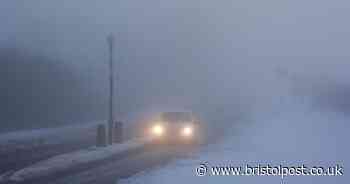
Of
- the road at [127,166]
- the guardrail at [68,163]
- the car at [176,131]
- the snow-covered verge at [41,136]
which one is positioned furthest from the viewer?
the snow-covered verge at [41,136]

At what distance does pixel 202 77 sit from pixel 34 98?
1211 inches

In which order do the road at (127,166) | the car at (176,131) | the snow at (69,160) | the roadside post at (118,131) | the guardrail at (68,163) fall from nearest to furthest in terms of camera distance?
the road at (127,166) → the guardrail at (68,163) → the snow at (69,160) → the car at (176,131) → the roadside post at (118,131)

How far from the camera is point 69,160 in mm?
23156

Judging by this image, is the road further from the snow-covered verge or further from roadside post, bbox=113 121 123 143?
the snow-covered verge

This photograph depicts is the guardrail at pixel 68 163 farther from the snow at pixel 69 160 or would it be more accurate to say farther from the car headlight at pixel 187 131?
the car headlight at pixel 187 131

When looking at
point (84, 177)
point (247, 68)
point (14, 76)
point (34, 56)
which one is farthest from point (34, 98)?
point (247, 68)

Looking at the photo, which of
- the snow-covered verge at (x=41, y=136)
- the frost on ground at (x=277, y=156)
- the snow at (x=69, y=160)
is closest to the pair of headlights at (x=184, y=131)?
the snow at (x=69, y=160)

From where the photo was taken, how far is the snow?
1928 centimetres

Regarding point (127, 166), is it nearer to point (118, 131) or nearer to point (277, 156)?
point (277, 156)

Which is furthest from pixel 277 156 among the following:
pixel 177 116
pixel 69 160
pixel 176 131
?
pixel 177 116

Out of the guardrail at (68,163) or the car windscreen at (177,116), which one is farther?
the car windscreen at (177,116)

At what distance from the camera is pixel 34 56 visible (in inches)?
1834

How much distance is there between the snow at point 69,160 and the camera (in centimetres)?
1928

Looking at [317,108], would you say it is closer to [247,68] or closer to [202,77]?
[202,77]
